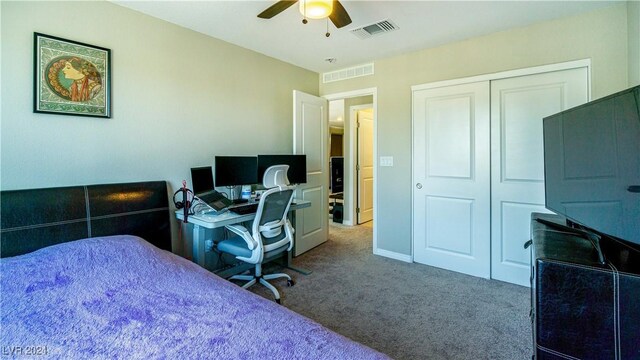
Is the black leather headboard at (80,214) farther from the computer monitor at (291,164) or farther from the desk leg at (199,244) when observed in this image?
the computer monitor at (291,164)

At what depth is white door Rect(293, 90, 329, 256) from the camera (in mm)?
3605

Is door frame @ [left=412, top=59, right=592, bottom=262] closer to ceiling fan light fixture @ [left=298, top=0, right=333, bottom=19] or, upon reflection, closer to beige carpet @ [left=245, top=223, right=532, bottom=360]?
beige carpet @ [left=245, top=223, right=532, bottom=360]

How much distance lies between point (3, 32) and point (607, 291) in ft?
10.5

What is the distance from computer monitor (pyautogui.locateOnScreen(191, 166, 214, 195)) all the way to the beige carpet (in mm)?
1070

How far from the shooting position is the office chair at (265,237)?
2.37 metres

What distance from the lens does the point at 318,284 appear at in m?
2.82

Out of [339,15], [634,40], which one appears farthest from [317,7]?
[634,40]

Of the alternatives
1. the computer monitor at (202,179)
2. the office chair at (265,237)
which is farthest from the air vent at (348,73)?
the computer monitor at (202,179)

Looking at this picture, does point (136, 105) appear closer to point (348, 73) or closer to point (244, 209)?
point (244, 209)

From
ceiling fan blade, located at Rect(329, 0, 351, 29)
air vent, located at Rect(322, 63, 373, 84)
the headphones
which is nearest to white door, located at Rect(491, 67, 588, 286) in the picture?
air vent, located at Rect(322, 63, 373, 84)

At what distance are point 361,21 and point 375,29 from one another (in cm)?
22

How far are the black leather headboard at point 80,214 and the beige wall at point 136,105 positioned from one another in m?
0.12

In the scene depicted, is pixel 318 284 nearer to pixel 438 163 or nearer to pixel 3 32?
pixel 438 163

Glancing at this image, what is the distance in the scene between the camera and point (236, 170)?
2922mm
